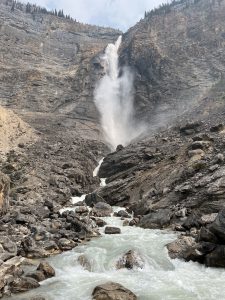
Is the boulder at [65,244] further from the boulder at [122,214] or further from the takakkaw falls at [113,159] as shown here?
the boulder at [122,214]

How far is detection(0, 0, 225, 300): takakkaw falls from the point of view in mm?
21375

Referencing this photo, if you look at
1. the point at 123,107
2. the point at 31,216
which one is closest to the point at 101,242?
the point at 31,216

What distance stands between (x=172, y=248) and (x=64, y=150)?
3453 cm

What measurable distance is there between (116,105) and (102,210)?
171 feet

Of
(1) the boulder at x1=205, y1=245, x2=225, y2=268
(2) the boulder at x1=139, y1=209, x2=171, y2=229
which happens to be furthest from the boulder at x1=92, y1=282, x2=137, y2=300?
(2) the boulder at x1=139, y1=209, x2=171, y2=229

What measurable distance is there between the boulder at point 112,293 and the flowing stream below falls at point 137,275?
16.3 inches

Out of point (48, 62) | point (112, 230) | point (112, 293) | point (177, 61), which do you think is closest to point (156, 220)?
point (112, 230)

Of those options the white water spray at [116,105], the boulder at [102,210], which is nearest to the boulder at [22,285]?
the boulder at [102,210]

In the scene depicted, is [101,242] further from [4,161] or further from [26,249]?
[4,161]

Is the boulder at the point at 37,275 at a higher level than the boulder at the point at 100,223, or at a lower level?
lower

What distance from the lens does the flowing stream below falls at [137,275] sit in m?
18.4

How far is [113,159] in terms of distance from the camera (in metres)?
53.3

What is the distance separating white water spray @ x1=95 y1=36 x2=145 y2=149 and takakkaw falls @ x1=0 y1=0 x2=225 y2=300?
313mm

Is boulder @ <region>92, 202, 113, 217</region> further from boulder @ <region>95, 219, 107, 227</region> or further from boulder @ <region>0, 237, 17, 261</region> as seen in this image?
boulder @ <region>0, 237, 17, 261</region>
